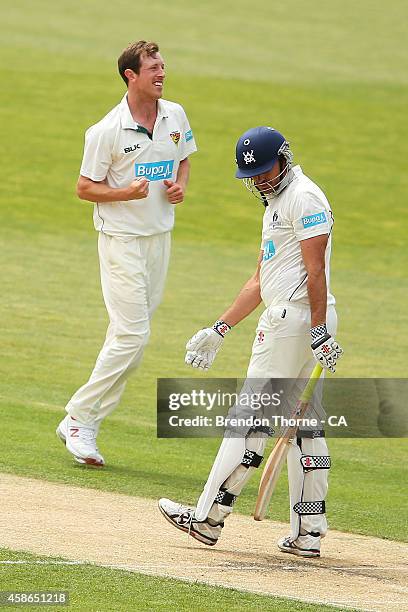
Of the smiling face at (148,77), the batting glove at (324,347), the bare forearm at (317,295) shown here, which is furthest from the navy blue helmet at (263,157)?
the smiling face at (148,77)

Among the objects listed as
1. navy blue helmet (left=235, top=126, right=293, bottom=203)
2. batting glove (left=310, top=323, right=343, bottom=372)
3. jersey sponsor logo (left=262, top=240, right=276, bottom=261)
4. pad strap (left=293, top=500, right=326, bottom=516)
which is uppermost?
navy blue helmet (left=235, top=126, right=293, bottom=203)

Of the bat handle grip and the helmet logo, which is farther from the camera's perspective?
the bat handle grip

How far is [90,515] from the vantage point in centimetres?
790

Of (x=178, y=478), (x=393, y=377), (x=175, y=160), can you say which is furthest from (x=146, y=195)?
(x=393, y=377)

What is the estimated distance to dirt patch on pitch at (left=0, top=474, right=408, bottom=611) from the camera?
678 cm

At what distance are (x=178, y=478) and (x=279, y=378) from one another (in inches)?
78.0

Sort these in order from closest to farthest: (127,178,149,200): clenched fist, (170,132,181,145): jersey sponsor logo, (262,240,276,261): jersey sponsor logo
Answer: (262,240,276,261): jersey sponsor logo, (127,178,149,200): clenched fist, (170,132,181,145): jersey sponsor logo

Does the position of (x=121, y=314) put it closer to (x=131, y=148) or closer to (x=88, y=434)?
(x=88, y=434)

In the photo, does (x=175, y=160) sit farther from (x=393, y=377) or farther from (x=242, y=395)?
(x=393, y=377)

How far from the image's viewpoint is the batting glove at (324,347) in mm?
7199

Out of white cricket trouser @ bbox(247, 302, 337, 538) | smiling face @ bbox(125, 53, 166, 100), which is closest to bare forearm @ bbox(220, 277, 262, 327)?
white cricket trouser @ bbox(247, 302, 337, 538)

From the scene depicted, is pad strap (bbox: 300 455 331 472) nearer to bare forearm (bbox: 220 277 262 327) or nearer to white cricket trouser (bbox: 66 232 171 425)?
bare forearm (bbox: 220 277 262 327)

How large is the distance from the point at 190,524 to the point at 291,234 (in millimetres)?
1632

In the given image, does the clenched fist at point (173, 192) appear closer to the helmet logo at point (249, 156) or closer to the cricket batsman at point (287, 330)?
the cricket batsman at point (287, 330)
